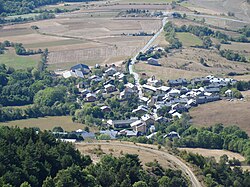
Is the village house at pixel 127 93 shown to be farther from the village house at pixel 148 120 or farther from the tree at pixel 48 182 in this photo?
the tree at pixel 48 182

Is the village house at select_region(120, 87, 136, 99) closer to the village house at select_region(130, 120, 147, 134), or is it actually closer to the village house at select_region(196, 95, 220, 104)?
the village house at select_region(196, 95, 220, 104)

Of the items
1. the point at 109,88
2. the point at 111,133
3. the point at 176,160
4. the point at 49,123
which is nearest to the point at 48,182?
the point at 176,160

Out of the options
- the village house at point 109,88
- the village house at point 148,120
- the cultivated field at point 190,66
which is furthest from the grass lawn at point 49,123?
the cultivated field at point 190,66

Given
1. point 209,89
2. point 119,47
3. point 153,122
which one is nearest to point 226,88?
point 209,89

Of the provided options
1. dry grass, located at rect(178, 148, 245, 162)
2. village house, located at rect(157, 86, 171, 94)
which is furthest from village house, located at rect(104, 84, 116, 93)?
dry grass, located at rect(178, 148, 245, 162)

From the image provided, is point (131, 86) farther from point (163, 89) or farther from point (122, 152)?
point (122, 152)

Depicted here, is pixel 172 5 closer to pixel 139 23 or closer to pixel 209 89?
pixel 139 23
